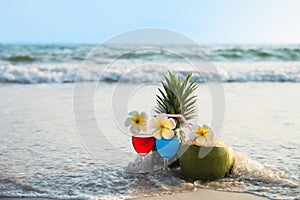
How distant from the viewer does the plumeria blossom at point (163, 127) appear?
6.75 ft

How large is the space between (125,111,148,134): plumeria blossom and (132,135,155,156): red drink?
1.5 inches

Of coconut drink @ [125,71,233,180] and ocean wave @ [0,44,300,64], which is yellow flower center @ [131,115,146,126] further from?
ocean wave @ [0,44,300,64]

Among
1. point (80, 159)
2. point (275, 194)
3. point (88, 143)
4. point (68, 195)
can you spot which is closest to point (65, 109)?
point (88, 143)

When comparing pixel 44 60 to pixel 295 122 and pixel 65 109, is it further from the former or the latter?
pixel 295 122

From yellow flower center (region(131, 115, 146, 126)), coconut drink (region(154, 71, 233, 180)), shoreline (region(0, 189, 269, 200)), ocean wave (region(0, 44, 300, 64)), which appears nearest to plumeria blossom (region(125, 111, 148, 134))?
yellow flower center (region(131, 115, 146, 126))

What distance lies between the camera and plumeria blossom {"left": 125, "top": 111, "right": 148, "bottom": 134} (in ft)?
6.88

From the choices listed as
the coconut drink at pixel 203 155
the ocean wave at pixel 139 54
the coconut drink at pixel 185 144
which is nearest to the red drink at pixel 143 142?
the coconut drink at pixel 185 144

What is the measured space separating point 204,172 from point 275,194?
1.04ft

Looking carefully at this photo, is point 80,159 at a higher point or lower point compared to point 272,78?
lower

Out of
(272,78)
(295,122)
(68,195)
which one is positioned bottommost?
(68,195)

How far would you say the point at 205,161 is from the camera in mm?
2035

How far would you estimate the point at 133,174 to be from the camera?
7.32ft

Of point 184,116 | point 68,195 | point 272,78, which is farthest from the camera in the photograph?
point 272,78

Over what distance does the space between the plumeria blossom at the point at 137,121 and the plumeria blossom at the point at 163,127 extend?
4cm
